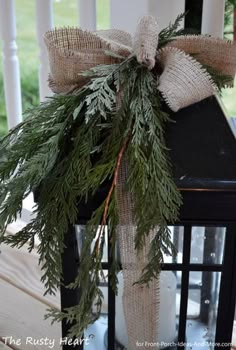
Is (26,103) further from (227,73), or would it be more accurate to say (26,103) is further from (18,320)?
(227,73)

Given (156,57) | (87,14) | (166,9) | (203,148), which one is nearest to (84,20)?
(87,14)

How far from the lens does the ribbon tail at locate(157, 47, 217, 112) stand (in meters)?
0.49

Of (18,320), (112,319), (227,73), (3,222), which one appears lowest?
(18,320)

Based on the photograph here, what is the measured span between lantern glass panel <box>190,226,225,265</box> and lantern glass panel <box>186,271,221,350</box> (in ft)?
0.12

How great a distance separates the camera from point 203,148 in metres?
0.46

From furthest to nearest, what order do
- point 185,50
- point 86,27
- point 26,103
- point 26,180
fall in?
1. point 26,103
2. point 86,27
3. point 185,50
4. point 26,180

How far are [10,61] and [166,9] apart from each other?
1.26 ft

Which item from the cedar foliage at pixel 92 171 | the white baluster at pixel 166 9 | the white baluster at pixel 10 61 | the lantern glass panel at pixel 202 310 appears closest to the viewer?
the cedar foliage at pixel 92 171

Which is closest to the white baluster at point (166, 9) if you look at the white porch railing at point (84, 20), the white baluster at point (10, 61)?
the white porch railing at point (84, 20)

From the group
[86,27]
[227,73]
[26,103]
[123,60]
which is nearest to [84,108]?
[123,60]

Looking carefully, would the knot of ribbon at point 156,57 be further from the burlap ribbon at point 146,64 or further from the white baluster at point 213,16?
the white baluster at point 213,16

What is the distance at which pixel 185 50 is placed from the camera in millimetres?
549

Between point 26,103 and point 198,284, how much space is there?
3.50 feet

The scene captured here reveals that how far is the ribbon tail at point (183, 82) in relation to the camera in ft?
1.60
